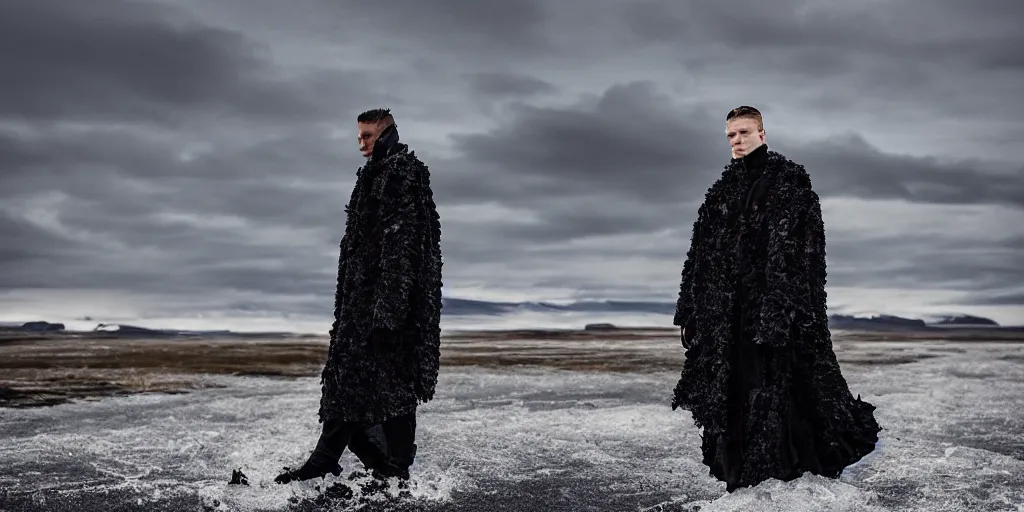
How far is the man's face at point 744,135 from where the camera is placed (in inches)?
198

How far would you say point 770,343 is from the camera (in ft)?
15.4

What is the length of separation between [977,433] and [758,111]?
483 centimetres

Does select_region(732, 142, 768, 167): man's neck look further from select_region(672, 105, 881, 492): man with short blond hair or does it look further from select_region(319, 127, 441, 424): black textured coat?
select_region(319, 127, 441, 424): black textured coat

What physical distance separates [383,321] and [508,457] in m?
1.97

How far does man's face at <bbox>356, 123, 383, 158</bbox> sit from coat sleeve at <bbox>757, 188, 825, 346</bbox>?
2686mm

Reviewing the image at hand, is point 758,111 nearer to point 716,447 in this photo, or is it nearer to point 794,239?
point 794,239

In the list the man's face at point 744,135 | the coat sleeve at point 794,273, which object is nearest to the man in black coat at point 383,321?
the man's face at point 744,135

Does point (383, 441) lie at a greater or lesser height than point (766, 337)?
lesser

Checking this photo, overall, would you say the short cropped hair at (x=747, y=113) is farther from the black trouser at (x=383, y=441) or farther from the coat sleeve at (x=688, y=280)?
the black trouser at (x=383, y=441)

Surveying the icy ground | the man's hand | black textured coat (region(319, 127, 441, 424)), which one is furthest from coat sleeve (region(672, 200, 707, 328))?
black textured coat (region(319, 127, 441, 424))

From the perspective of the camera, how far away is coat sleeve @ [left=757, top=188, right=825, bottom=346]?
4.69 m

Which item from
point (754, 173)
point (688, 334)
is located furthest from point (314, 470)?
point (754, 173)

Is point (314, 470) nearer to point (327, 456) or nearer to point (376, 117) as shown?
point (327, 456)

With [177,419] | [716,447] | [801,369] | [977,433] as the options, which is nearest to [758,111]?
[801,369]
